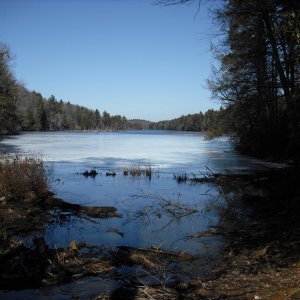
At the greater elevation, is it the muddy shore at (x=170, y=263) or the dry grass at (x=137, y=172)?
the dry grass at (x=137, y=172)

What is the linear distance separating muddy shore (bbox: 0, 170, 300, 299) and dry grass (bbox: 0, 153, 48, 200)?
126 centimetres

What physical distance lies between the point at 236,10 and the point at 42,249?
653cm

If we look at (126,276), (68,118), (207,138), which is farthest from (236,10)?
(68,118)

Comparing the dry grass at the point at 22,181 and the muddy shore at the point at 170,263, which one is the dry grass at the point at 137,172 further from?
the muddy shore at the point at 170,263

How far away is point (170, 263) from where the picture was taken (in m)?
5.79

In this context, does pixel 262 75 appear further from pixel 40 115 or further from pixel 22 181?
pixel 40 115

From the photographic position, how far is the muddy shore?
4.49m

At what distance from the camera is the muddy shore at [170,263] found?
4488 mm

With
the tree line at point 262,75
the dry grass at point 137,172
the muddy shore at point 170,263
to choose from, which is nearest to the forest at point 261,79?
the tree line at point 262,75

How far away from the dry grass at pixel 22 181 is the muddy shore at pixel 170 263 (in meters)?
1.26

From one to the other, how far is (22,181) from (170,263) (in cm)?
636

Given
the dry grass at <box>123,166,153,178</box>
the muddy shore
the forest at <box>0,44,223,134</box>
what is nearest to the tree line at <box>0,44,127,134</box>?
the forest at <box>0,44,223,134</box>

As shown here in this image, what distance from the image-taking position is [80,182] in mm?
14078

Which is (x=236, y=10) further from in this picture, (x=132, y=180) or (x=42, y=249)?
(x=132, y=180)
